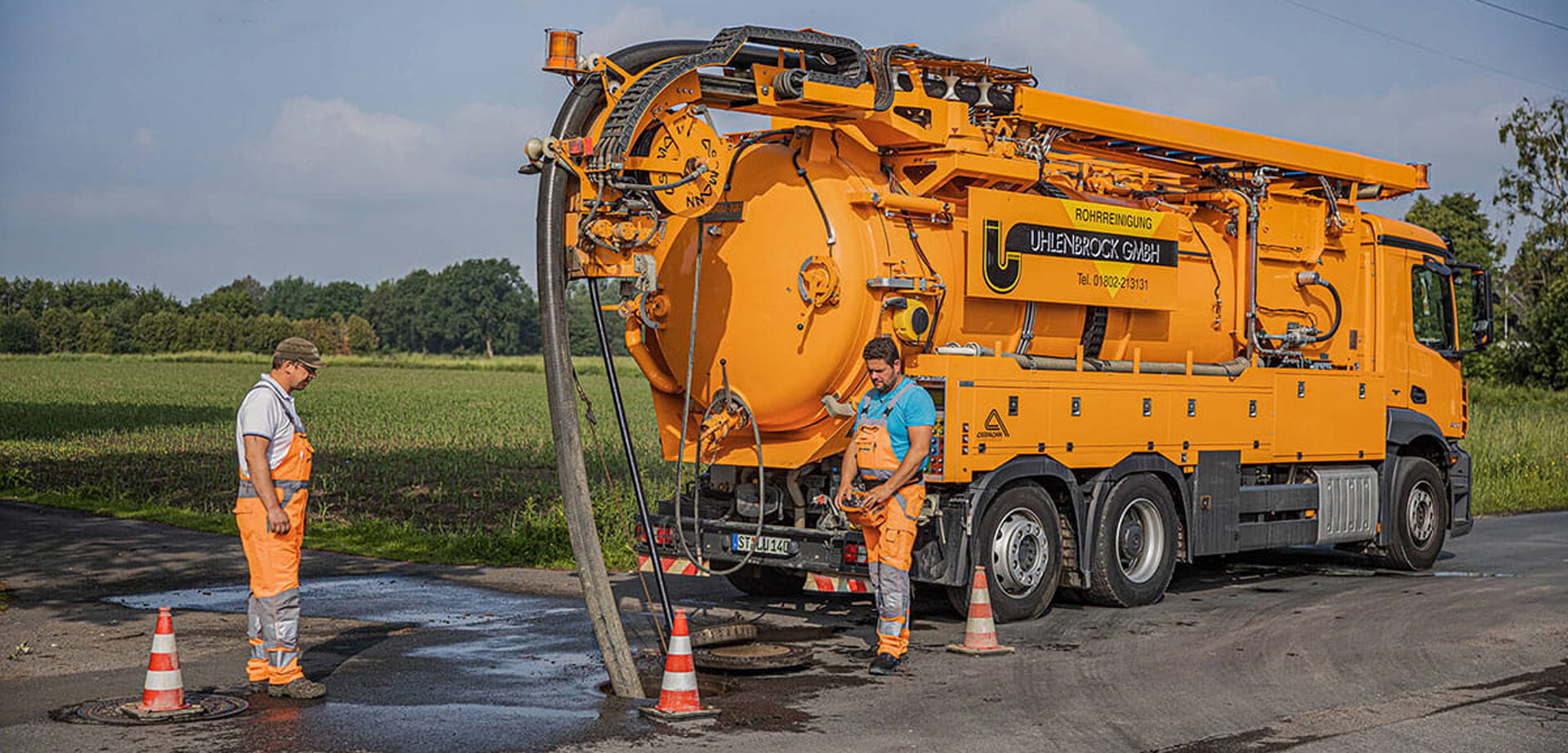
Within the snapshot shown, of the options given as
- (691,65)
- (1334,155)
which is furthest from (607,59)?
(1334,155)

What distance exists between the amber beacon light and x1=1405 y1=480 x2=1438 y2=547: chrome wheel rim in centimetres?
944

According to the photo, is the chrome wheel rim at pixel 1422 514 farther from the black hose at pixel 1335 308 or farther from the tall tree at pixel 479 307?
the tall tree at pixel 479 307

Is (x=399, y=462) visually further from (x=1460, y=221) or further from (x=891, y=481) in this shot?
(x=1460, y=221)

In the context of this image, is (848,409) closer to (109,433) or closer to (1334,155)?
(1334,155)

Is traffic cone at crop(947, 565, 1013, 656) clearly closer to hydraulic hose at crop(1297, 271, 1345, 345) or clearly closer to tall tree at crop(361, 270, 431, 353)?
hydraulic hose at crop(1297, 271, 1345, 345)

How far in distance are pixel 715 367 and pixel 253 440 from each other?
3553 millimetres

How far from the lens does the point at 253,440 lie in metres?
8.01

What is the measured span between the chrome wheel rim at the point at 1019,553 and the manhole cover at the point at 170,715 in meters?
4.99

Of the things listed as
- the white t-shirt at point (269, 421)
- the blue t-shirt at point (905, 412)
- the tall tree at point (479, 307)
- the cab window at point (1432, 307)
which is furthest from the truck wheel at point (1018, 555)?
the tall tree at point (479, 307)

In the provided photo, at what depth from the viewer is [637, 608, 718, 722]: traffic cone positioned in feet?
25.2

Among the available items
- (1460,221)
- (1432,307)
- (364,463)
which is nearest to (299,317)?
(1460,221)

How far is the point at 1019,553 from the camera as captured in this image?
10844 millimetres

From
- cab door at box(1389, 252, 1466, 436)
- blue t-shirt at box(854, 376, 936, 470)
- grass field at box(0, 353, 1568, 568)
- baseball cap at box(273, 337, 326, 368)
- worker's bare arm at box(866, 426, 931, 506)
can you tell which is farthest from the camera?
grass field at box(0, 353, 1568, 568)

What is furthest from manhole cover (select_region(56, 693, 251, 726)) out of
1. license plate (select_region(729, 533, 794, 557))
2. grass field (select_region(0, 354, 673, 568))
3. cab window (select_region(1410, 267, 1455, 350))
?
cab window (select_region(1410, 267, 1455, 350))
